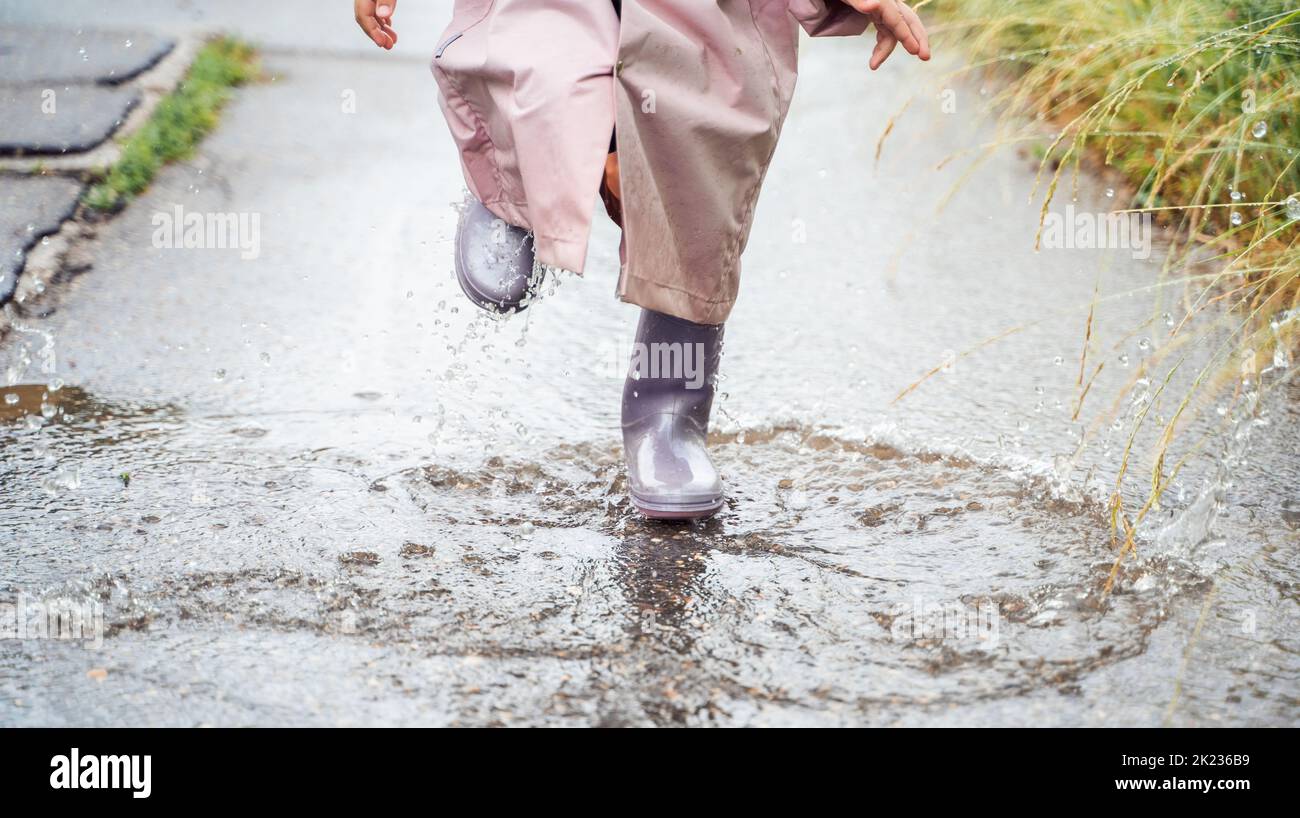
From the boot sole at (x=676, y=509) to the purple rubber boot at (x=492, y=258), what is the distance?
1.45 feet

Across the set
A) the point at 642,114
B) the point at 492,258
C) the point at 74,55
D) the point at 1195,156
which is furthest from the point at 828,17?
the point at 74,55

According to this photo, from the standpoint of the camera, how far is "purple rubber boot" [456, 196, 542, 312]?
2547 mm

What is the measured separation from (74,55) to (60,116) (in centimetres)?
96

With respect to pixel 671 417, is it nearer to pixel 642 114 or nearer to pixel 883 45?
pixel 642 114

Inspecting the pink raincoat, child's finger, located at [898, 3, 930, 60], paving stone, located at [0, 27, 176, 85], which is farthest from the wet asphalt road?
paving stone, located at [0, 27, 176, 85]

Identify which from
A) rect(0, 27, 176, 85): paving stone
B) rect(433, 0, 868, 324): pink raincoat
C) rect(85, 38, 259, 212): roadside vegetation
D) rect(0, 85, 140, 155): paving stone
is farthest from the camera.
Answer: rect(0, 27, 176, 85): paving stone

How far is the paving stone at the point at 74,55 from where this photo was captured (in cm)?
517

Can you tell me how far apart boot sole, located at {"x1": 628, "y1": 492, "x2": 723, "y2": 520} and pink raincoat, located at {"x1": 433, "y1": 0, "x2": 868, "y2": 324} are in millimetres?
333

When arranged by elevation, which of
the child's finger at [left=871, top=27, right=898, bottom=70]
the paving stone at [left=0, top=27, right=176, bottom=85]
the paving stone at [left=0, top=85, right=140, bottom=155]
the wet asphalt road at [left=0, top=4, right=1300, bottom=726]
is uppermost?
the paving stone at [left=0, top=27, right=176, bottom=85]

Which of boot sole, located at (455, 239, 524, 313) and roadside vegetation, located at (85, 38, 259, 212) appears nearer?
boot sole, located at (455, 239, 524, 313)

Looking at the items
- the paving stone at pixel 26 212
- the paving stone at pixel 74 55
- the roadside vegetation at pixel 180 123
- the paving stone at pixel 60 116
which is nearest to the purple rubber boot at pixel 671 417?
the paving stone at pixel 26 212

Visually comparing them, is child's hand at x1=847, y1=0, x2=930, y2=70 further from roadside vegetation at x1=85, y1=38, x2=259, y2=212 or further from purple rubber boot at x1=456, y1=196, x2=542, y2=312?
roadside vegetation at x1=85, y1=38, x2=259, y2=212

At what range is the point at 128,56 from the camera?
5512 millimetres
